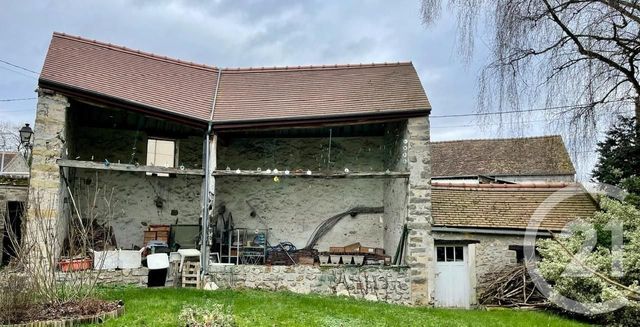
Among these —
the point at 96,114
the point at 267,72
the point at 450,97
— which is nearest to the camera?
the point at 450,97

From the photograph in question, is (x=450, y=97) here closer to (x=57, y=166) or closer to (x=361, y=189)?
(x=361, y=189)

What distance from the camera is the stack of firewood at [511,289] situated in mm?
9992

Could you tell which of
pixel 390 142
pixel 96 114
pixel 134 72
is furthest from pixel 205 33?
pixel 390 142

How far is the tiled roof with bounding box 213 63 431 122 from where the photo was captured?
36.0 ft

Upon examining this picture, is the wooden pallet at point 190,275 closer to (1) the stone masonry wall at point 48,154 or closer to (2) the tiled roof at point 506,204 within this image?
(1) the stone masonry wall at point 48,154

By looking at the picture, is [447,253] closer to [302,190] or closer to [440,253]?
[440,253]

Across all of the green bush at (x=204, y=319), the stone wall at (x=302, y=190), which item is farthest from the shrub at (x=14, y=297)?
the stone wall at (x=302, y=190)

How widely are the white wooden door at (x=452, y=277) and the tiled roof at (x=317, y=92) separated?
11.1 ft

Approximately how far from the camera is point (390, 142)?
41.8 ft

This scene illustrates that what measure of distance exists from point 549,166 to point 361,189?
6487 millimetres

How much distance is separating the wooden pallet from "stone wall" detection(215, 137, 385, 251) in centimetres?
314

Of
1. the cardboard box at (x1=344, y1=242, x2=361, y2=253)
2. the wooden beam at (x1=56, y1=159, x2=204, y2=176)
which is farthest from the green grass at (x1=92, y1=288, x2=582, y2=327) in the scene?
the cardboard box at (x1=344, y1=242, x2=361, y2=253)

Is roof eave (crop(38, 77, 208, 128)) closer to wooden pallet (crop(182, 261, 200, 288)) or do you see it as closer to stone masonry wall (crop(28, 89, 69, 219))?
stone masonry wall (crop(28, 89, 69, 219))

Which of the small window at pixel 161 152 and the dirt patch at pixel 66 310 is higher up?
the small window at pixel 161 152
